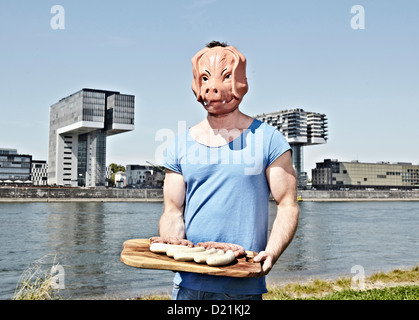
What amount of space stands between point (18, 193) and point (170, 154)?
95055mm

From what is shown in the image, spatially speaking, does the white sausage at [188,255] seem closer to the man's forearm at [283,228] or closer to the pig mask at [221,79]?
the man's forearm at [283,228]

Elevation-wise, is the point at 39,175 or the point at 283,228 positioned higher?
the point at 39,175

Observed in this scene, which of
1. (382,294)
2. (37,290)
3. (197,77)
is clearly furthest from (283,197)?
(37,290)

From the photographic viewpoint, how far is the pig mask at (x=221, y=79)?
116 inches

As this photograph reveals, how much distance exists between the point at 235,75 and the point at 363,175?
6441 inches

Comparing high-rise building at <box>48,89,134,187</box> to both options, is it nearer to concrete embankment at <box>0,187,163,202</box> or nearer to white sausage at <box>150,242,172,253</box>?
concrete embankment at <box>0,187,163,202</box>

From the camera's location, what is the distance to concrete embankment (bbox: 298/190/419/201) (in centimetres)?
12381

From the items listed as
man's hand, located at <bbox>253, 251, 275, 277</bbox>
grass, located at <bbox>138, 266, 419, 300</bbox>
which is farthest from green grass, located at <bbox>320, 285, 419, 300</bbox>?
man's hand, located at <bbox>253, 251, 275, 277</bbox>

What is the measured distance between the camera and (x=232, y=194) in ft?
9.41

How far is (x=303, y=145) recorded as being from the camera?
179m

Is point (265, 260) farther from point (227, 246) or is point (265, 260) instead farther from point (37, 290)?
point (37, 290)

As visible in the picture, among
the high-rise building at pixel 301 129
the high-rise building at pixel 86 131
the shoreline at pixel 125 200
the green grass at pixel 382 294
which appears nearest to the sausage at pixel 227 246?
the green grass at pixel 382 294

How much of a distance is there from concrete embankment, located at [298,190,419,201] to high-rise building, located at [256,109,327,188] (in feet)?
136
